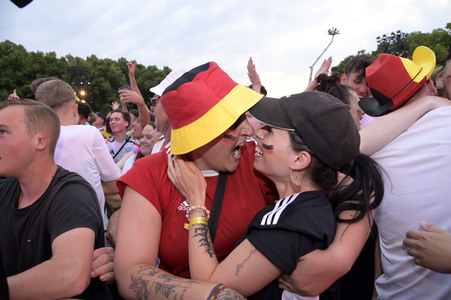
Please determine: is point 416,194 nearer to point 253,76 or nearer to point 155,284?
point 155,284

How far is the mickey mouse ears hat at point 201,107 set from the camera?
187cm

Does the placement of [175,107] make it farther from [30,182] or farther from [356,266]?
[356,266]

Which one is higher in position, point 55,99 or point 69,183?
point 55,99

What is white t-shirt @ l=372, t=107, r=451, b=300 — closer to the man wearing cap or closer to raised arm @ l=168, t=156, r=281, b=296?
the man wearing cap

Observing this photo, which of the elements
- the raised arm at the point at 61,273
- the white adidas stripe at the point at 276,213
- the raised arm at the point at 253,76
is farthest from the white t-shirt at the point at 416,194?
the raised arm at the point at 253,76

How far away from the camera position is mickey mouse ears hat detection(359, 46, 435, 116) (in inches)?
87.8

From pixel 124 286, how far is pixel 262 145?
1.12m

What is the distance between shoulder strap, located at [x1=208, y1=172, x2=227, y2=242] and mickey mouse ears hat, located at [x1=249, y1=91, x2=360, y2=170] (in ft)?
1.70

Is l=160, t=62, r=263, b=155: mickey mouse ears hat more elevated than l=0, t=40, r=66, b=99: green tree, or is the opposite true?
l=0, t=40, r=66, b=99: green tree

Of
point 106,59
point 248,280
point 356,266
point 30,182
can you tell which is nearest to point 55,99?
point 30,182

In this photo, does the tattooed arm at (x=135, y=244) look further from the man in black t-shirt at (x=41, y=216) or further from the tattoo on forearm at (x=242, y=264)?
the tattoo on forearm at (x=242, y=264)

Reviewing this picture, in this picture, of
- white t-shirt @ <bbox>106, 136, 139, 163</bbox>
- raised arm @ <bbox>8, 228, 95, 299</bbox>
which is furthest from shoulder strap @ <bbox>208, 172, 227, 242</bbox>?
white t-shirt @ <bbox>106, 136, 139, 163</bbox>

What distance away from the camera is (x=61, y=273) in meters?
1.82

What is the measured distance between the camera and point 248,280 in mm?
1596
